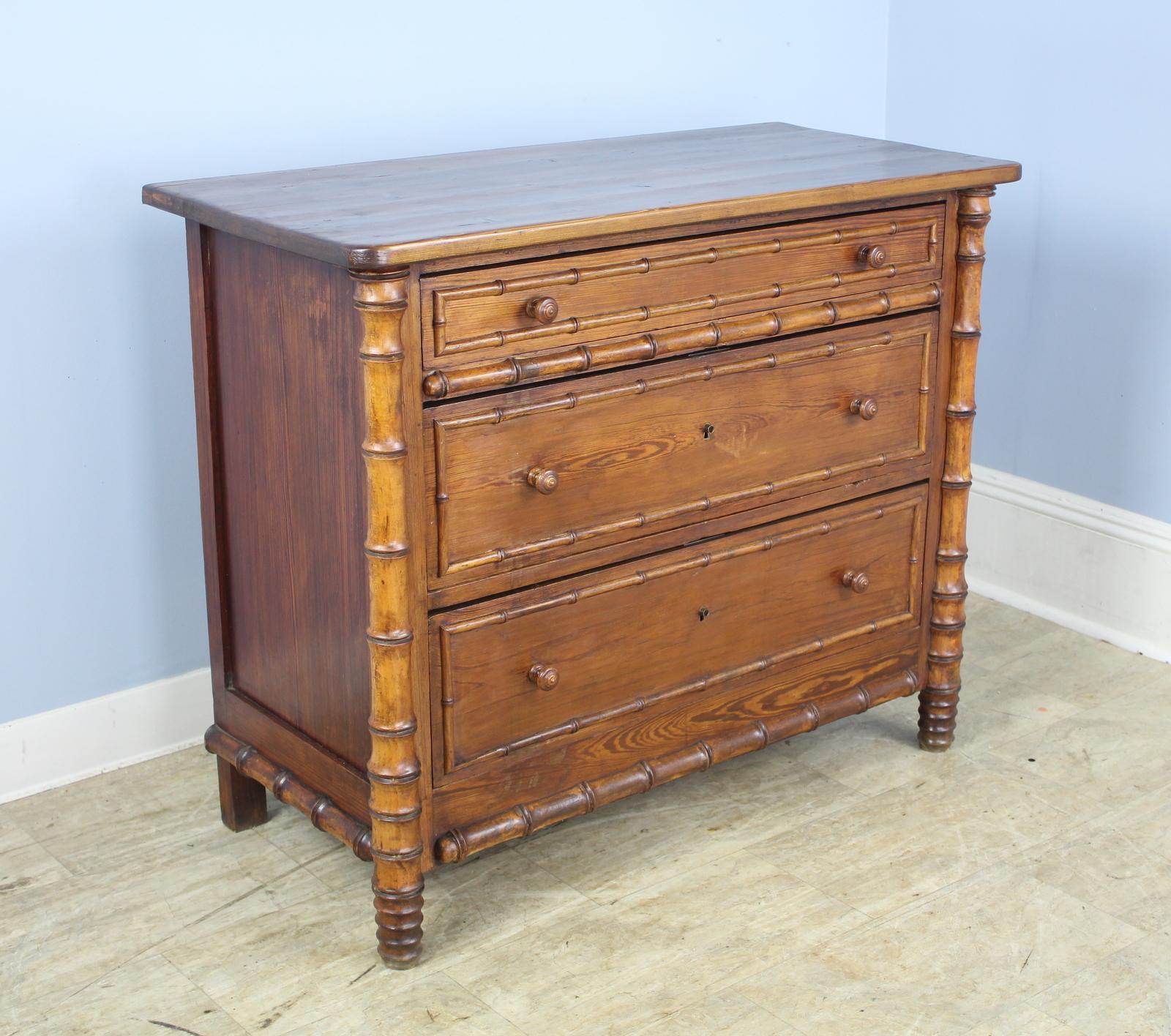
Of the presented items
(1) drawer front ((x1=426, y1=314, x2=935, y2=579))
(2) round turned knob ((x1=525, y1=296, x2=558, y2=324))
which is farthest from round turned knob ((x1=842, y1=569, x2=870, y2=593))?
(2) round turned knob ((x1=525, y1=296, x2=558, y2=324))

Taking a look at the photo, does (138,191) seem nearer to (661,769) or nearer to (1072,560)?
(661,769)

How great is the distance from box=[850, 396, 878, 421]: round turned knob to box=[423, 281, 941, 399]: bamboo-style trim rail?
134mm

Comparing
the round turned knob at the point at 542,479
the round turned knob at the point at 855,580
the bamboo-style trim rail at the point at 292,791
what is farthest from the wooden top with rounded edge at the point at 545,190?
the bamboo-style trim rail at the point at 292,791

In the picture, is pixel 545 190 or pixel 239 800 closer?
pixel 545 190

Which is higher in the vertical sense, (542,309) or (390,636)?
(542,309)

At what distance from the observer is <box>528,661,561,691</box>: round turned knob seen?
84.0 inches

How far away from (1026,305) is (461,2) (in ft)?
4.48

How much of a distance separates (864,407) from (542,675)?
69cm

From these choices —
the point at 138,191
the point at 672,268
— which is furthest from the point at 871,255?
the point at 138,191

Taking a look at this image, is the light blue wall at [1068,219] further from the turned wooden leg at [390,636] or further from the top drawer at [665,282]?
the turned wooden leg at [390,636]

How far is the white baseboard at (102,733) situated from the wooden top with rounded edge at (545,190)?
35.6 inches

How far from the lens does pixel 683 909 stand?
7.43ft

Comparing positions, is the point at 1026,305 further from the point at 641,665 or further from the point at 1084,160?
the point at 641,665

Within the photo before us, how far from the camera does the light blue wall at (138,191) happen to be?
7.66 ft
